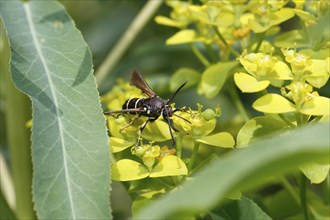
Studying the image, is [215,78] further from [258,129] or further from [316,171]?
[316,171]

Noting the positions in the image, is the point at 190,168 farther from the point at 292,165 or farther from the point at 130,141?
the point at 292,165

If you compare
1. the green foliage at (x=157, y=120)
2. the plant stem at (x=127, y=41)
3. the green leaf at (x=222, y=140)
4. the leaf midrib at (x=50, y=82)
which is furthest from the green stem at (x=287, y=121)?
the plant stem at (x=127, y=41)

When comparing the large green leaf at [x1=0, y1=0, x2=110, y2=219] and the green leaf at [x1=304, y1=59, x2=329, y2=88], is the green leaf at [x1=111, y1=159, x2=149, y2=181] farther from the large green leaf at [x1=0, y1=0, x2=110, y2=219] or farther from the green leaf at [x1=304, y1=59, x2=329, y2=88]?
the green leaf at [x1=304, y1=59, x2=329, y2=88]

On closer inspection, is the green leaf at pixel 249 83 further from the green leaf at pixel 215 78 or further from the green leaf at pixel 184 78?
the green leaf at pixel 184 78

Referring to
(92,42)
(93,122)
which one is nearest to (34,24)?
(93,122)

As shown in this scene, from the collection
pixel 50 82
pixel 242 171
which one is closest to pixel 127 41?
pixel 50 82

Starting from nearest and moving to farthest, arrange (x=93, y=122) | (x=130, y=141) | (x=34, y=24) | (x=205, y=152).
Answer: (x=93, y=122), (x=130, y=141), (x=34, y=24), (x=205, y=152)

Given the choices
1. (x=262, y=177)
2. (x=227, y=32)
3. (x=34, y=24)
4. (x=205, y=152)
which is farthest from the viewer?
(x=205, y=152)
